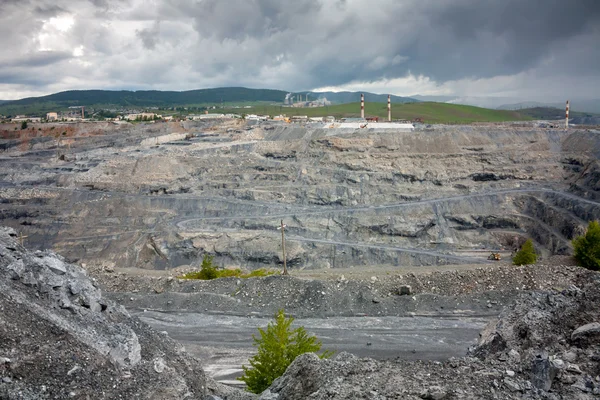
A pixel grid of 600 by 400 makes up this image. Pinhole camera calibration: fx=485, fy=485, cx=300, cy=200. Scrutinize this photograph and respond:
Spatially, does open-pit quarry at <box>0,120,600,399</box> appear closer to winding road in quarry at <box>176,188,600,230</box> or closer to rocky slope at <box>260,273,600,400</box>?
rocky slope at <box>260,273,600,400</box>

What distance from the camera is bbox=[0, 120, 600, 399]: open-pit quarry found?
1317 cm

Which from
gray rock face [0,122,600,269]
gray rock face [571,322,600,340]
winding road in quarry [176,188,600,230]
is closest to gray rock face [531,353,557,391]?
gray rock face [571,322,600,340]

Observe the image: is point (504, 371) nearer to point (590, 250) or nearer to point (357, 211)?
point (590, 250)

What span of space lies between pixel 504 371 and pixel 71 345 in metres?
9.71

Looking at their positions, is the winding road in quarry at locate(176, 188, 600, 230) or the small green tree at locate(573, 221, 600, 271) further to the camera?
the winding road in quarry at locate(176, 188, 600, 230)

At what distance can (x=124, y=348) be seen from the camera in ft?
40.4

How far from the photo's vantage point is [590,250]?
2905 centimetres

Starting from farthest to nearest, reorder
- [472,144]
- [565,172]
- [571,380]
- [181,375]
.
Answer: [472,144] → [565,172] → [181,375] → [571,380]

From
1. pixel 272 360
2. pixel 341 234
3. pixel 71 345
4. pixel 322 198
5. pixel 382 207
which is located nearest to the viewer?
pixel 71 345

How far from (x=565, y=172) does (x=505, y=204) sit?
978 cm

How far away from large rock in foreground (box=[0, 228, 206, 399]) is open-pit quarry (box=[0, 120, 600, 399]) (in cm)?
96

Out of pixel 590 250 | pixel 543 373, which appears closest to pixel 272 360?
pixel 543 373

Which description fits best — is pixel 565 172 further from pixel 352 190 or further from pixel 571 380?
pixel 571 380

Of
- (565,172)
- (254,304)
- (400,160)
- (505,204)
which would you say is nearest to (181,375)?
(254,304)
